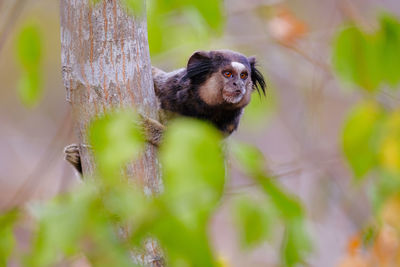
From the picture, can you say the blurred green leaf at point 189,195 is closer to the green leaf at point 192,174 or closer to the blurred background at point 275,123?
the green leaf at point 192,174

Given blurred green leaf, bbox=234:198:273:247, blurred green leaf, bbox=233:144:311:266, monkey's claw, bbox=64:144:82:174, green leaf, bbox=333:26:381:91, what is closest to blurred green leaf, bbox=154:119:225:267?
blurred green leaf, bbox=233:144:311:266

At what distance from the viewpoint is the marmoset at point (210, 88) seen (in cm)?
318

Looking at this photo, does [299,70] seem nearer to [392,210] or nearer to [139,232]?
[392,210]

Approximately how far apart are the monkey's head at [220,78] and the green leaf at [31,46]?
2.73ft

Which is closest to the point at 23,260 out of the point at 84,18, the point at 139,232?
the point at 139,232

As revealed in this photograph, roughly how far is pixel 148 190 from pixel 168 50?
5.89 feet

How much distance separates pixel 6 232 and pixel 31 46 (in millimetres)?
1186

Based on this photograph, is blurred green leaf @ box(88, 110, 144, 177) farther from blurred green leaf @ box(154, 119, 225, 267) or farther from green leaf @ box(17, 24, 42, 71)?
green leaf @ box(17, 24, 42, 71)

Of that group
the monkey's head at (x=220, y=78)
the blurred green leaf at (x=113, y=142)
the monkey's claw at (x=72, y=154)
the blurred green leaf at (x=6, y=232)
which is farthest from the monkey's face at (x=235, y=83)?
the blurred green leaf at (x=113, y=142)

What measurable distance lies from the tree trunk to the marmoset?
2.32 ft

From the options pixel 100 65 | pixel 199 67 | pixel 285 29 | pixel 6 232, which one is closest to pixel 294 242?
pixel 6 232

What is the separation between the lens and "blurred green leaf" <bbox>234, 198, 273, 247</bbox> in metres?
1.77

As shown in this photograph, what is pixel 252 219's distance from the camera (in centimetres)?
180

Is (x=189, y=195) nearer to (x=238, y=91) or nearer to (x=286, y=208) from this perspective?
(x=286, y=208)
